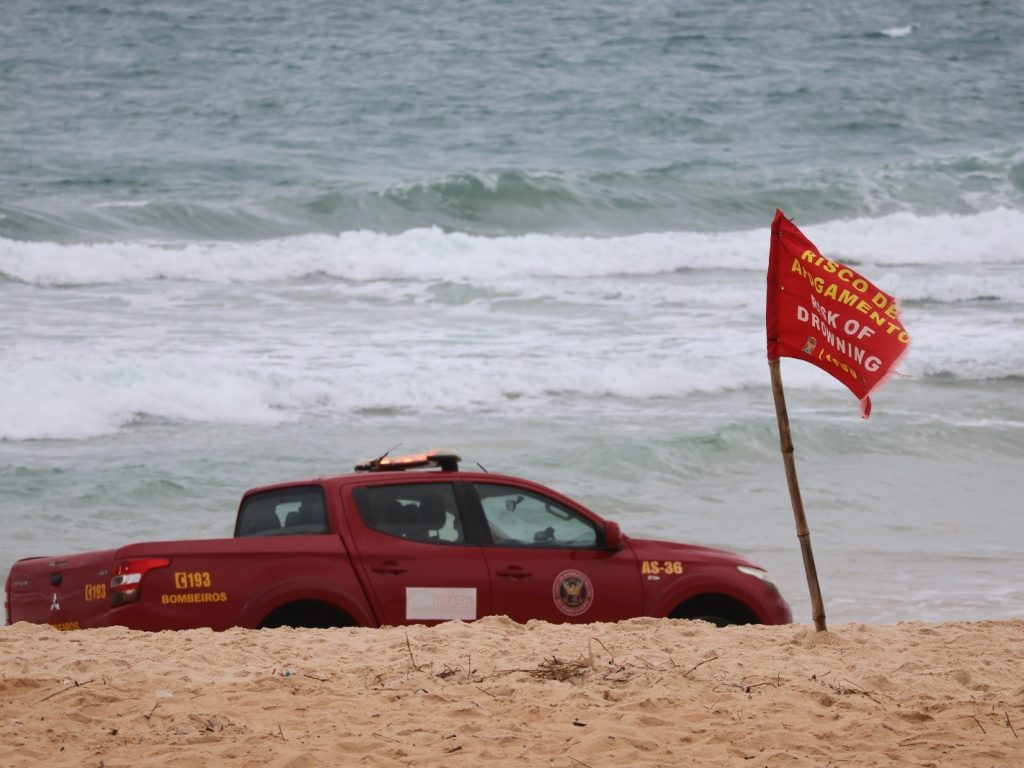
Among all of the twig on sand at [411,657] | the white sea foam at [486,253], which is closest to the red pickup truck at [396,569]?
the twig on sand at [411,657]

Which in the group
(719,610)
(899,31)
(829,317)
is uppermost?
(899,31)

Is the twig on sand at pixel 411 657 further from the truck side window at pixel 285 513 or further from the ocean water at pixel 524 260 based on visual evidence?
the ocean water at pixel 524 260

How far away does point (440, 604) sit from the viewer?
8445mm

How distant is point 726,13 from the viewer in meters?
48.1

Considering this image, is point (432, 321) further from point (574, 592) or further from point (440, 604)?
point (440, 604)

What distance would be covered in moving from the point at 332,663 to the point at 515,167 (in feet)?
99.4

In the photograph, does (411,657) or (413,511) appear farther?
(413,511)

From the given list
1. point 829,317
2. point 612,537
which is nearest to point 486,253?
point 612,537

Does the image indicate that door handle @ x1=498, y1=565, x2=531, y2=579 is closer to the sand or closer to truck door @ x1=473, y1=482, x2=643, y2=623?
truck door @ x1=473, y1=482, x2=643, y2=623

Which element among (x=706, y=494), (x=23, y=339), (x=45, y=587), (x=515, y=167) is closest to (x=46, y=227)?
(x=23, y=339)

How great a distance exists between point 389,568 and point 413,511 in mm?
425

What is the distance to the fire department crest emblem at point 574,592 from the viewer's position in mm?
8633

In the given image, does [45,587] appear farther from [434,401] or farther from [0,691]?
[434,401]

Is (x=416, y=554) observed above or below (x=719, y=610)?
above
